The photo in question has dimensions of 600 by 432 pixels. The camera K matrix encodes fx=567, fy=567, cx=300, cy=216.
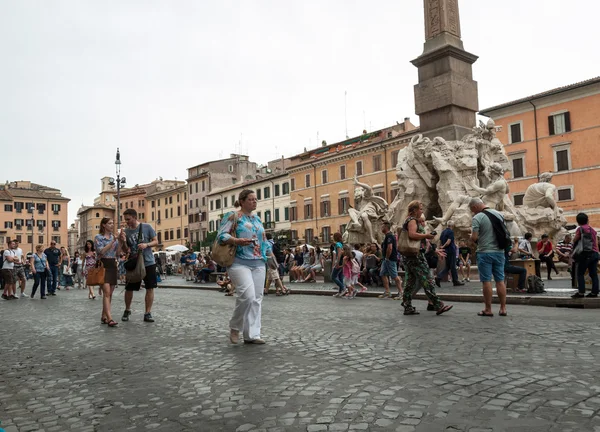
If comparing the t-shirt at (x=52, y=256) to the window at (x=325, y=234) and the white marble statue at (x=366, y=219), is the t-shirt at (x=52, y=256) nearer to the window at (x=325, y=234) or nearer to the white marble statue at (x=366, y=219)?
the white marble statue at (x=366, y=219)

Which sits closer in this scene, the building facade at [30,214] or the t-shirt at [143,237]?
the t-shirt at [143,237]

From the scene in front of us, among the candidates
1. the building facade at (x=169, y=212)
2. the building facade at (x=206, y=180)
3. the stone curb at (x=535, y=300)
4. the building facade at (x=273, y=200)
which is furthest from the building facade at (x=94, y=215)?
the stone curb at (x=535, y=300)

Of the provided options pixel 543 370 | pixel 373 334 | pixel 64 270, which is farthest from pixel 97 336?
pixel 64 270

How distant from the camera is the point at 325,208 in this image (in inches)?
2261

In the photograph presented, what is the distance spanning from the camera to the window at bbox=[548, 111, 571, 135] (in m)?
42.9

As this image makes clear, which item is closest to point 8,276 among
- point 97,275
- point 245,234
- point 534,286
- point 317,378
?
point 97,275

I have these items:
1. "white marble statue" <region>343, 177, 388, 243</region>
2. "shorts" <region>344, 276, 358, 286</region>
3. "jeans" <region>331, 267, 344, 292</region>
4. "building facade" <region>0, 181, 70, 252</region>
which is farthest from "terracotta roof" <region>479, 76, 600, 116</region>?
"building facade" <region>0, 181, 70, 252</region>

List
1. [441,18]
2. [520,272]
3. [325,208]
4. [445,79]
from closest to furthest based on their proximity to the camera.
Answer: [520,272] < [445,79] < [441,18] < [325,208]

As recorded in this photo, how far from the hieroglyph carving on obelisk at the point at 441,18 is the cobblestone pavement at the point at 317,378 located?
39.9 ft

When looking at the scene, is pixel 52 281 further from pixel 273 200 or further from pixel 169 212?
pixel 169 212

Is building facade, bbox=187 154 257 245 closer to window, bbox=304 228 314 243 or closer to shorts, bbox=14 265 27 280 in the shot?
window, bbox=304 228 314 243

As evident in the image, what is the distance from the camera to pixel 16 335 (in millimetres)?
7508

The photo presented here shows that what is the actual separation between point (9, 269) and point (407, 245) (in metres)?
12.3

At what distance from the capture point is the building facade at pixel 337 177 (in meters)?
50.6
